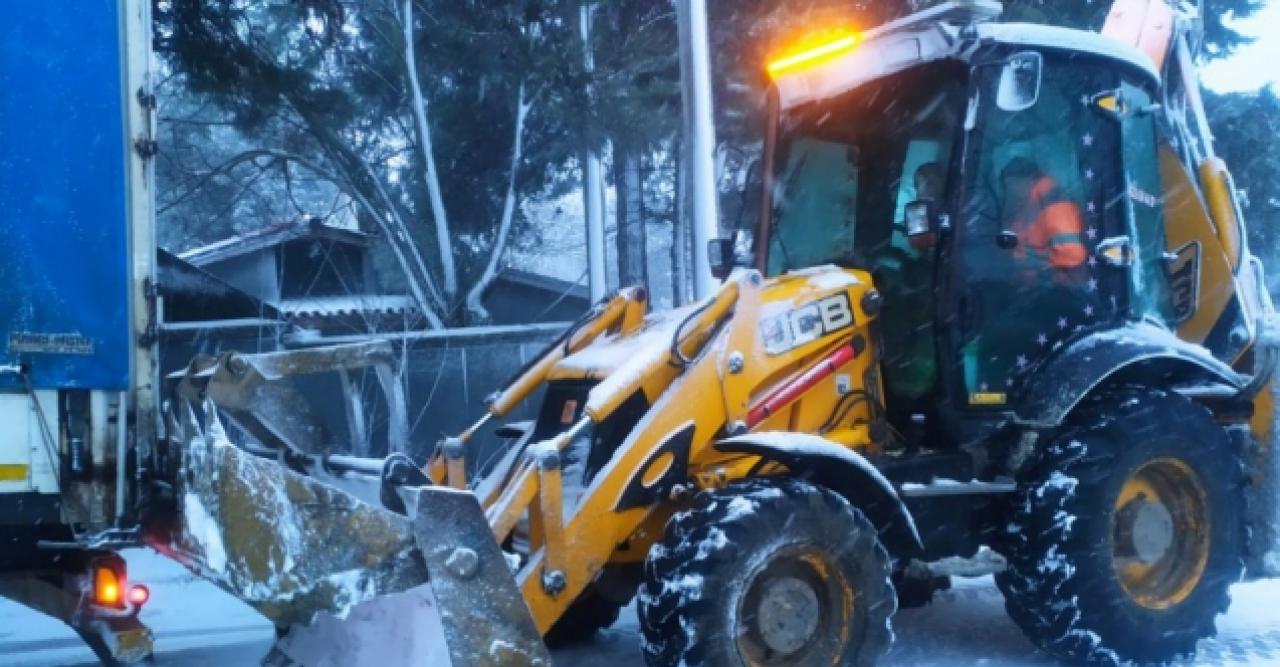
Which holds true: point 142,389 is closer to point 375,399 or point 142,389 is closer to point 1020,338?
point 1020,338

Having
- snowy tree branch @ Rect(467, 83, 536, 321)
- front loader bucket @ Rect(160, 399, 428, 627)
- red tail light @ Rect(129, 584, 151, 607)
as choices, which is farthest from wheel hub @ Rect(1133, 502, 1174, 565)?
snowy tree branch @ Rect(467, 83, 536, 321)

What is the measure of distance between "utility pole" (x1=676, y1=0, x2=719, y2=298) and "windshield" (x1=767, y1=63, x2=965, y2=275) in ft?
12.4

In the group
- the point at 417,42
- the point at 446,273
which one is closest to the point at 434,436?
the point at 446,273

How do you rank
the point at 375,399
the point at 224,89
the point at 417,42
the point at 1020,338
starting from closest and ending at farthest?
the point at 1020,338 < the point at 224,89 < the point at 375,399 < the point at 417,42

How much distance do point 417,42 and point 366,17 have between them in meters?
0.63

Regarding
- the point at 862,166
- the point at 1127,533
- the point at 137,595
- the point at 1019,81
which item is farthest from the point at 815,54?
the point at 137,595

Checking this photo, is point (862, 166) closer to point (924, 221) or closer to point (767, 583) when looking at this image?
point (924, 221)

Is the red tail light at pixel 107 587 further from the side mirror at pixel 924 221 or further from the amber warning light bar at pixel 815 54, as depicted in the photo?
the amber warning light bar at pixel 815 54

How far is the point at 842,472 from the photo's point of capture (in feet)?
15.6

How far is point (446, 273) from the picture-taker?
13164 millimetres

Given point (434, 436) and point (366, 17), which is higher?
point (366, 17)

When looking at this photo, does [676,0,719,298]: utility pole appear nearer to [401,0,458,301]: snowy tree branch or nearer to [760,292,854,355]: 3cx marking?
[401,0,458,301]: snowy tree branch

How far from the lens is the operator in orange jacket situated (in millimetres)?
5457

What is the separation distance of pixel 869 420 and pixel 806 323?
61 centimetres
